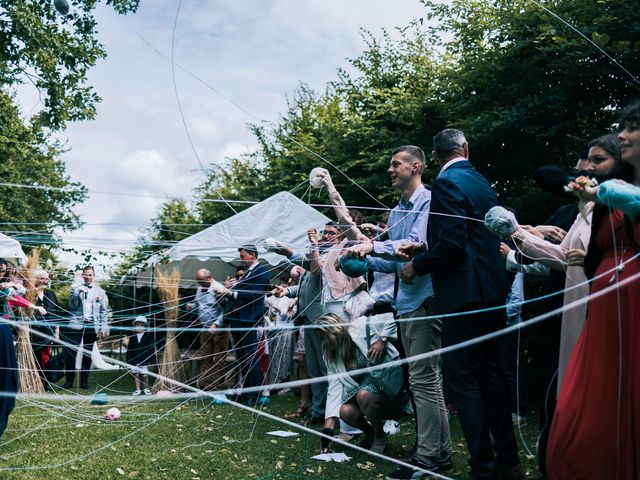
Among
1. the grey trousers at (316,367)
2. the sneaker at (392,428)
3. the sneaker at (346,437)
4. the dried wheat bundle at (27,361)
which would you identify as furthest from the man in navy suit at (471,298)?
the dried wheat bundle at (27,361)

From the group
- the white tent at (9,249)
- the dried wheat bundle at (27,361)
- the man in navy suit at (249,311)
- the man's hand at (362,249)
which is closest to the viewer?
the man's hand at (362,249)

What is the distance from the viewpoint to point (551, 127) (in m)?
8.70

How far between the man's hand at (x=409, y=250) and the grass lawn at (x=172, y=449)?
1.61 metres

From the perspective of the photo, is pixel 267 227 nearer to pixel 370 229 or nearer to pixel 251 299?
pixel 251 299

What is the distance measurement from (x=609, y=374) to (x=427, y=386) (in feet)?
6.29

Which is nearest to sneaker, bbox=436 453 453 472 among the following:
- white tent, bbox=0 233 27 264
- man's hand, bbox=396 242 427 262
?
man's hand, bbox=396 242 427 262

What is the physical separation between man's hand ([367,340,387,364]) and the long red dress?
236 cm

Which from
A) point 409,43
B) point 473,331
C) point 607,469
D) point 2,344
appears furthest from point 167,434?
point 409,43

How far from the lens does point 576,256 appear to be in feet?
11.9

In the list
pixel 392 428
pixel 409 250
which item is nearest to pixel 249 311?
pixel 392 428

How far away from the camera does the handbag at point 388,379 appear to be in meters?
5.40

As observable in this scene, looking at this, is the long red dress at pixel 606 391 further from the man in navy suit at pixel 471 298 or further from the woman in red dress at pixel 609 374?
the man in navy suit at pixel 471 298

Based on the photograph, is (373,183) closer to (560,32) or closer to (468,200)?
(560,32)

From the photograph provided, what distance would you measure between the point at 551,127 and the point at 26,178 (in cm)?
2519
